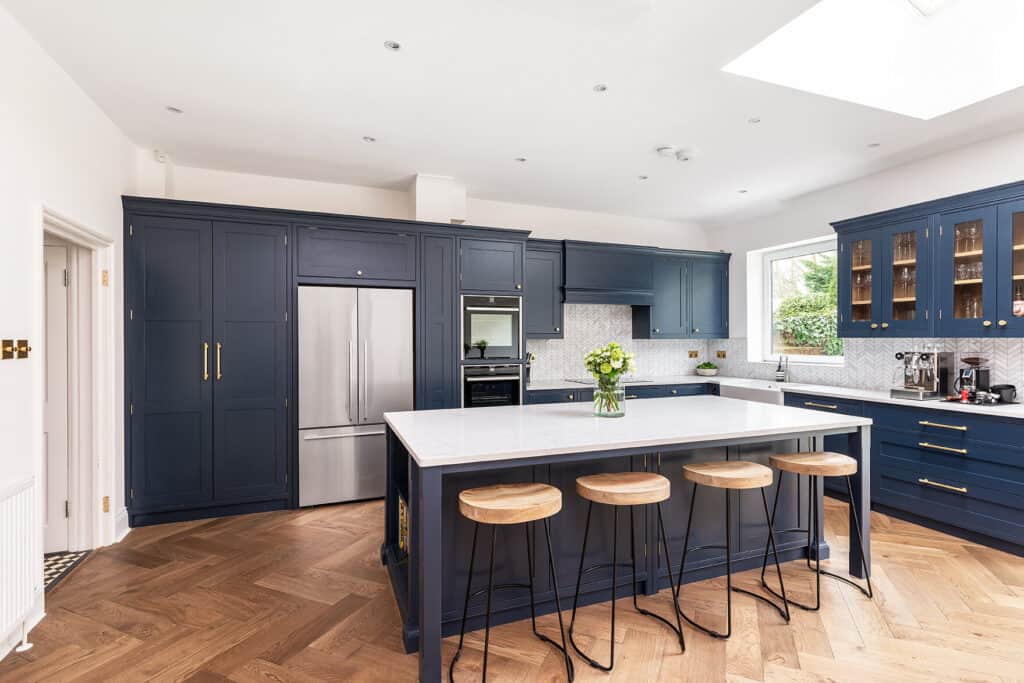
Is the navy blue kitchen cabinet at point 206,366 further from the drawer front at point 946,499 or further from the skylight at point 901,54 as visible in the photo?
the drawer front at point 946,499

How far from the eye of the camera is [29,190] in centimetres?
231

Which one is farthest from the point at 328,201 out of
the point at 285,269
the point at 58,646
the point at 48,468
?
the point at 58,646

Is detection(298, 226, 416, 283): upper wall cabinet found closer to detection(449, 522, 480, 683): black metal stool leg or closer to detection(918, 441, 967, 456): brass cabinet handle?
detection(449, 522, 480, 683): black metal stool leg

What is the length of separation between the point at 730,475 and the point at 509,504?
1.11 metres

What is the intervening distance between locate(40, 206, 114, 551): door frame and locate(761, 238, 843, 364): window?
239 inches

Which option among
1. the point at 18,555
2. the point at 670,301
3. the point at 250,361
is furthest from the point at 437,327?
the point at 670,301

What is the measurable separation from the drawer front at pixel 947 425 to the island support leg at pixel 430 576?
360 centimetres

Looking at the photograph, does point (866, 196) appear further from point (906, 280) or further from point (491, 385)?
point (491, 385)

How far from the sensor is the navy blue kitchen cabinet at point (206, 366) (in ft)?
11.5

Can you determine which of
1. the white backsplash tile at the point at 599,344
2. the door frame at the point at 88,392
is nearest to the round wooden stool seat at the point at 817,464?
the white backsplash tile at the point at 599,344

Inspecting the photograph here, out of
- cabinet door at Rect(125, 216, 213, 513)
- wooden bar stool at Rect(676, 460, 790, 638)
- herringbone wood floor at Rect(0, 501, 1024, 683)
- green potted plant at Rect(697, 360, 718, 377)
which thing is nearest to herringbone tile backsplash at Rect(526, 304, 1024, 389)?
green potted plant at Rect(697, 360, 718, 377)

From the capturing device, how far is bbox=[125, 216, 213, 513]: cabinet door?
11.4ft

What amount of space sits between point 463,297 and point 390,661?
290cm

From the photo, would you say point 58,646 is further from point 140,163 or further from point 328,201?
point 328,201
